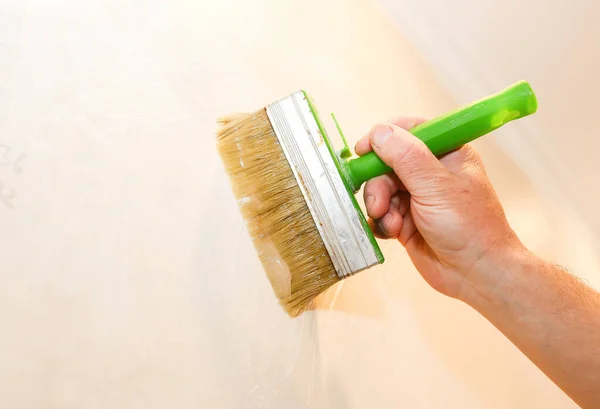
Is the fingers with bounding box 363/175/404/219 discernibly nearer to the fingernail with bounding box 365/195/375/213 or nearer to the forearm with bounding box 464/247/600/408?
the fingernail with bounding box 365/195/375/213

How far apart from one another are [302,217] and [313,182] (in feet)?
0.15

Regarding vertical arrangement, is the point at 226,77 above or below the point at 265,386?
above

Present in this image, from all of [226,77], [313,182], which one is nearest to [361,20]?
[226,77]

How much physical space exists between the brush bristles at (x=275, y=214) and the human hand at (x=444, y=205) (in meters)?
0.10

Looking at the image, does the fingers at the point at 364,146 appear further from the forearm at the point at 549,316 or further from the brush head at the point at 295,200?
the forearm at the point at 549,316

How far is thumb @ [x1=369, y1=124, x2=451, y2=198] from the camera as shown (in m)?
0.53

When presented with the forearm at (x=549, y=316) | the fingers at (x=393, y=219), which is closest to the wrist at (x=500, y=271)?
the forearm at (x=549, y=316)

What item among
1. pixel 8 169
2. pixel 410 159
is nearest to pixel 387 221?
pixel 410 159

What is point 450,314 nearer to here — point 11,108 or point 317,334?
point 317,334

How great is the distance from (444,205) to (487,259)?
9 centimetres

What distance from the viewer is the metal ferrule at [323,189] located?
53 centimetres

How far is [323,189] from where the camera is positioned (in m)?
0.53

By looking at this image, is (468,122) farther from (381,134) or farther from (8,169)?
(8,169)

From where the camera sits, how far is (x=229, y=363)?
53cm
